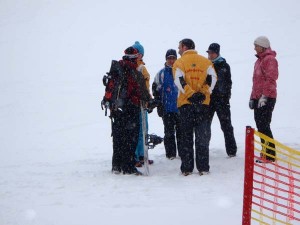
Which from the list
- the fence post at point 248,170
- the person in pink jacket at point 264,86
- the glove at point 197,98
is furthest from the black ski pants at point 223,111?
the fence post at point 248,170

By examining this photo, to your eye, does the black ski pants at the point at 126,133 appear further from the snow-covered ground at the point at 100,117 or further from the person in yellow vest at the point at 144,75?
the person in yellow vest at the point at 144,75

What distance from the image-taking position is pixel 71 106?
54.7 ft

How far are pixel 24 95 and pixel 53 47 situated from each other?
16.1 metres

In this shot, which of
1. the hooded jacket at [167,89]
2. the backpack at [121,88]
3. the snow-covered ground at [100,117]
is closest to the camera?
the snow-covered ground at [100,117]

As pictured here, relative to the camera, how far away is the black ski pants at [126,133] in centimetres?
Result: 688

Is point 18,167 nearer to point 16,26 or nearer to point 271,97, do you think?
point 271,97

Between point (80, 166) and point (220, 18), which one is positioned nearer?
point (80, 166)

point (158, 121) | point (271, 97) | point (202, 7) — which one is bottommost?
point (158, 121)

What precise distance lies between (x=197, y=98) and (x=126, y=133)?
1.20 m

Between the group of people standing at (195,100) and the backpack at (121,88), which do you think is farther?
the backpack at (121,88)

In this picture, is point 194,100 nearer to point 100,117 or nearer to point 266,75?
point 266,75

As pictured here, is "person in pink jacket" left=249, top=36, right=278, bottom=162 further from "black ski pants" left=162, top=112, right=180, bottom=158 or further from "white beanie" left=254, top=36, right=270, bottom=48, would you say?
"black ski pants" left=162, top=112, right=180, bottom=158

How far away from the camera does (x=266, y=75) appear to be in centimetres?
699

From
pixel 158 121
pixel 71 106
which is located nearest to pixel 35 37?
pixel 71 106
